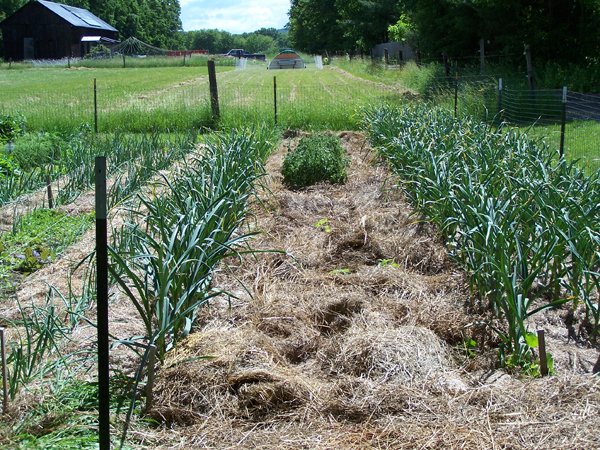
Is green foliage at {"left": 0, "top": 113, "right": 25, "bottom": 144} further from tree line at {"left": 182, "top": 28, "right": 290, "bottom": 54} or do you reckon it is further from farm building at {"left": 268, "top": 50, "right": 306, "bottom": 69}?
tree line at {"left": 182, "top": 28, "right": 290, "bottom": 54}

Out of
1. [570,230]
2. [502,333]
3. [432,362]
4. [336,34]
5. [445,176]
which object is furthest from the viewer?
[336,34]

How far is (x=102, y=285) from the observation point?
2709mm

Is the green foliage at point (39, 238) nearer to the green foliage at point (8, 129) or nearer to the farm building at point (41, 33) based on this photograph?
the green foliage at point (8, 129)

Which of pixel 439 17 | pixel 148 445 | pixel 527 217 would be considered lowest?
pixel 148 445

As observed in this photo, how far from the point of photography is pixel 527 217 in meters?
4.96

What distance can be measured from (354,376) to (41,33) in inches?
2638

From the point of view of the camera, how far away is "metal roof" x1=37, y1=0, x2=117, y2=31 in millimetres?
64250

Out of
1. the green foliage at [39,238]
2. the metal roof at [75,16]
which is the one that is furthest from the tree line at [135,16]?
the green foliage at [39,238]

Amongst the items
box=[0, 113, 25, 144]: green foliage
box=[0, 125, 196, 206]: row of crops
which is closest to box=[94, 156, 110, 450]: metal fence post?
box=[0, 125, 196, 206]: row of crops

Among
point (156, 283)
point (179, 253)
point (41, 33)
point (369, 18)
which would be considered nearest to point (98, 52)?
point (41, 33)

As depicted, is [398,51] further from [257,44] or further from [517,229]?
[257,44]

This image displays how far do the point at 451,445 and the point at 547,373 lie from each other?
0.84 metres

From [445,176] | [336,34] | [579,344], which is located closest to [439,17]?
[445,176]

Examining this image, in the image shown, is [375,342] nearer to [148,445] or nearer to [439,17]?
[148,445]
